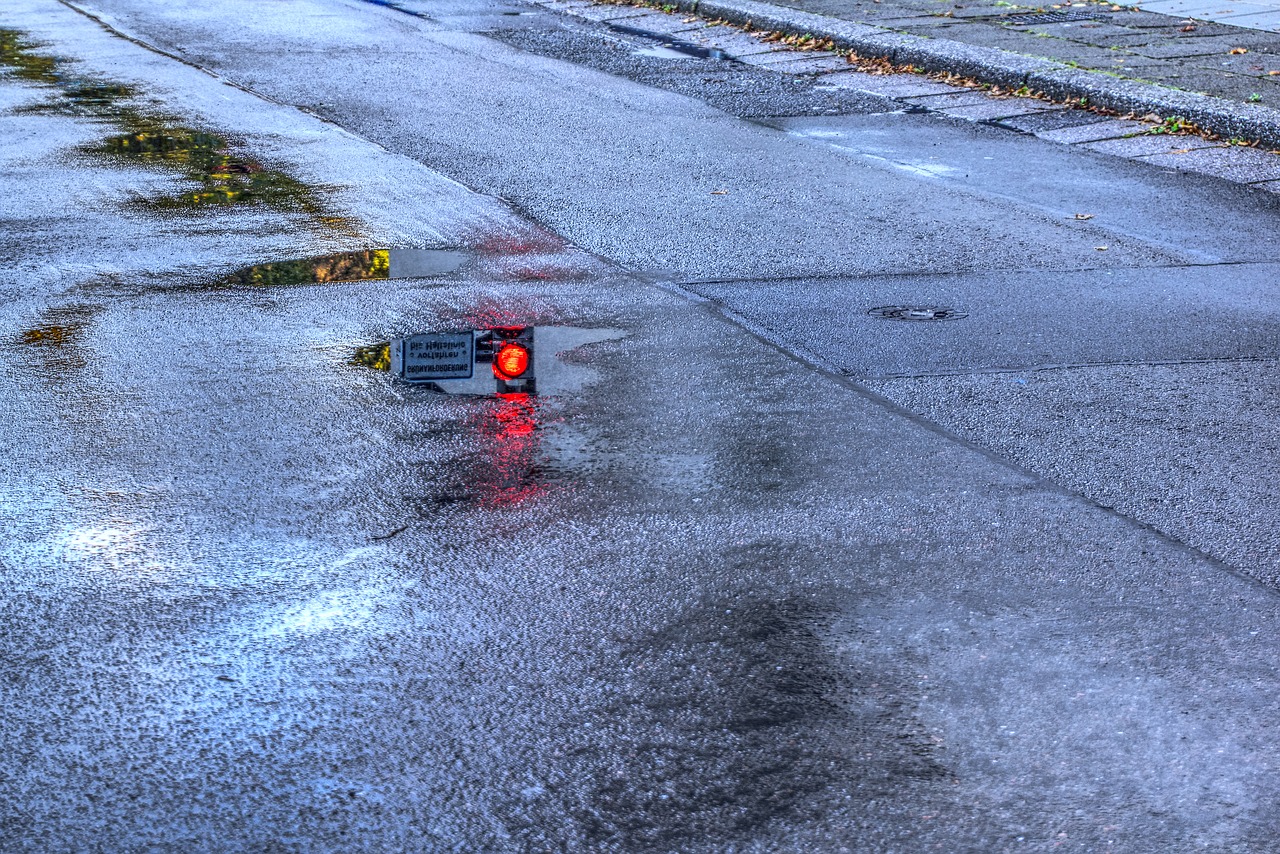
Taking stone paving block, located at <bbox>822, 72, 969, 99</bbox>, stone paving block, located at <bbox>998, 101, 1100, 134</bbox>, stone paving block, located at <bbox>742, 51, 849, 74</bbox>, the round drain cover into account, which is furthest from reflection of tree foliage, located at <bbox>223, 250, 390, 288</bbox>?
stone paving block, located at <bbox>742, 51, 849, 74</bbox>

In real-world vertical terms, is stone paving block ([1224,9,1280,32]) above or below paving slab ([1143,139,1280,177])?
above

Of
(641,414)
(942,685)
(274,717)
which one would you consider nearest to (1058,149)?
(641,414)

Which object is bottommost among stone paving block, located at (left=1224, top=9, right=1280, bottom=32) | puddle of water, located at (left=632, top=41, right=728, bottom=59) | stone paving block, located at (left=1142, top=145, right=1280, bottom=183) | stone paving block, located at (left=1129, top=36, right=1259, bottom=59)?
stone paving block, located at (left=1142, top=145, right=1280, bottom=183)

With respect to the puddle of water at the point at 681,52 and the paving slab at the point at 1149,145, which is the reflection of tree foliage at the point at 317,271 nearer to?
the paving slab at the point at 1149,145

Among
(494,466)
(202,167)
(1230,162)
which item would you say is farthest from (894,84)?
(494,466)

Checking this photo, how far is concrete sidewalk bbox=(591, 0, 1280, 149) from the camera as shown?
10523 millimetres

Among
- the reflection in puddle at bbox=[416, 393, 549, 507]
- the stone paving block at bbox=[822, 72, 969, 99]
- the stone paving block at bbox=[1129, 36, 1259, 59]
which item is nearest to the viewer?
the reflection in puddle at bbox=[416, 393, 549, 507]

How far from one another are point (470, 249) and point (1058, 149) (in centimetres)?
468

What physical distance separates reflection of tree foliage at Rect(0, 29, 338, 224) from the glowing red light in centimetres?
248

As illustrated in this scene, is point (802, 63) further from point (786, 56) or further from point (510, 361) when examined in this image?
point (510, 361)

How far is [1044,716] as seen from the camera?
3.33 metres

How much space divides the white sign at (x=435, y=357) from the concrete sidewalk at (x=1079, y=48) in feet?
20.6

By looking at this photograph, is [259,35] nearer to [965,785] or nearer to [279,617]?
[279,617]

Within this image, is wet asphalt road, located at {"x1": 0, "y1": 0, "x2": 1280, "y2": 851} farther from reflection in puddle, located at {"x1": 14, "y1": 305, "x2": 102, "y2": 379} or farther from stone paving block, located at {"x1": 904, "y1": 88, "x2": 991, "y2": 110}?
stone paving block, located at {"x1": 904, "y1": 88, "x2": 991, "y2": 110}
